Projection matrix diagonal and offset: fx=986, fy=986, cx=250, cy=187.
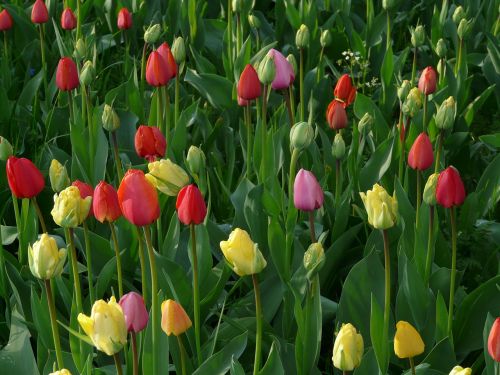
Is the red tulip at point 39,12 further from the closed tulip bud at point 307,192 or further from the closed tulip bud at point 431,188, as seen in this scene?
the closed tulip bud at point 431,188

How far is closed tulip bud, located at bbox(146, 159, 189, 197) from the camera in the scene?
1893mm

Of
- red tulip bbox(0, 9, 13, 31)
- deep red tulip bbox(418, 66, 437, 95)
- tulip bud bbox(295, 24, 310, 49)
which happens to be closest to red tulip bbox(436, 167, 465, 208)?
deep red tulip bbox(418, 66, 437, 95)

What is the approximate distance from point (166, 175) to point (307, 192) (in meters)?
0.30

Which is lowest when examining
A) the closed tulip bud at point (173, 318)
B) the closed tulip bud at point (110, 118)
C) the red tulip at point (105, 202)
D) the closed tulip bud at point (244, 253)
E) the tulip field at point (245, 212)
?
the tulip field at point (245, 212)

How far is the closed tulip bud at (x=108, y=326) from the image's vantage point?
1.40 m

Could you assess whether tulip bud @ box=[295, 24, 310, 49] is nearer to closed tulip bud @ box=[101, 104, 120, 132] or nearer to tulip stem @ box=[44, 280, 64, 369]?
closed tulip bud @ box=[101, 104, 120, 132]

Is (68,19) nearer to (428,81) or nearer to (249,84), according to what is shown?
(249,84)

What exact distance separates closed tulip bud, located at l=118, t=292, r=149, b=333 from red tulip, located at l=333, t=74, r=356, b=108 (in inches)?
50.6

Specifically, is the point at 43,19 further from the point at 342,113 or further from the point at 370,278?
the point at 370,278

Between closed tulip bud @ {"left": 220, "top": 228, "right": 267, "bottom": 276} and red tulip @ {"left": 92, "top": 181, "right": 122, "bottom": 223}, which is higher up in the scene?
closed tulip bud @ {"left": 220, "top": 228, "right": 267, "bottom": 276}

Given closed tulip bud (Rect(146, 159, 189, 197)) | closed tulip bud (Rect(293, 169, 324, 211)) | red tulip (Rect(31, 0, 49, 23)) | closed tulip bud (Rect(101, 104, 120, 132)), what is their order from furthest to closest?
red tulip (Rect(31, 0, 49, 23)), closed tulip bud (Rect(101, 104, 120, 132)), closed tulip bud (Rect(293, 169, 324, 211)), closed tulip bud (Rect(146, 159, 189, 197))

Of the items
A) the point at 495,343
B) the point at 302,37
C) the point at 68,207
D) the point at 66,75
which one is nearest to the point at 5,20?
the point at 66,75

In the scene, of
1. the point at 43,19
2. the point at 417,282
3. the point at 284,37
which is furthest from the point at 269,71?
the point at 284,37

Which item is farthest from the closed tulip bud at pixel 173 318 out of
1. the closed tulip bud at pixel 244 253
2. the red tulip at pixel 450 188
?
the red tulip at pixel 450 188
